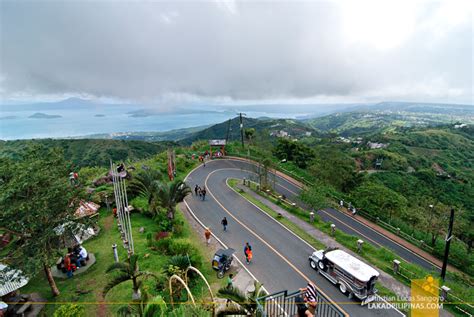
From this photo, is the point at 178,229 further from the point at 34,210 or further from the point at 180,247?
the point at 34,210

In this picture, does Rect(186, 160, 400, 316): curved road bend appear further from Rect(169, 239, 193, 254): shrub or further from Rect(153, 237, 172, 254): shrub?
Rect(153, 237, 172, 254): shrub

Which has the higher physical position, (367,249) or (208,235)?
(208,235)

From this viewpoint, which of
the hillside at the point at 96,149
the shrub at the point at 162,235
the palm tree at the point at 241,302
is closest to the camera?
the palm tree at the point at 241,302

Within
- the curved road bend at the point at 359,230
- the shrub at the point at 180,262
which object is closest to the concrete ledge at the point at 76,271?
the shrub at the point at 180,262

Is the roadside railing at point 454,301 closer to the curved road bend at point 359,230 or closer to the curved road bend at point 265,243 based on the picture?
the curved road bend at point 265,243

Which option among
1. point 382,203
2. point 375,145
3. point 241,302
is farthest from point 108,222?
point 375,145

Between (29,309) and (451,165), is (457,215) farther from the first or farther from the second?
(451,165)

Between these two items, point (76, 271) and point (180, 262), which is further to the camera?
point (76, 271)
